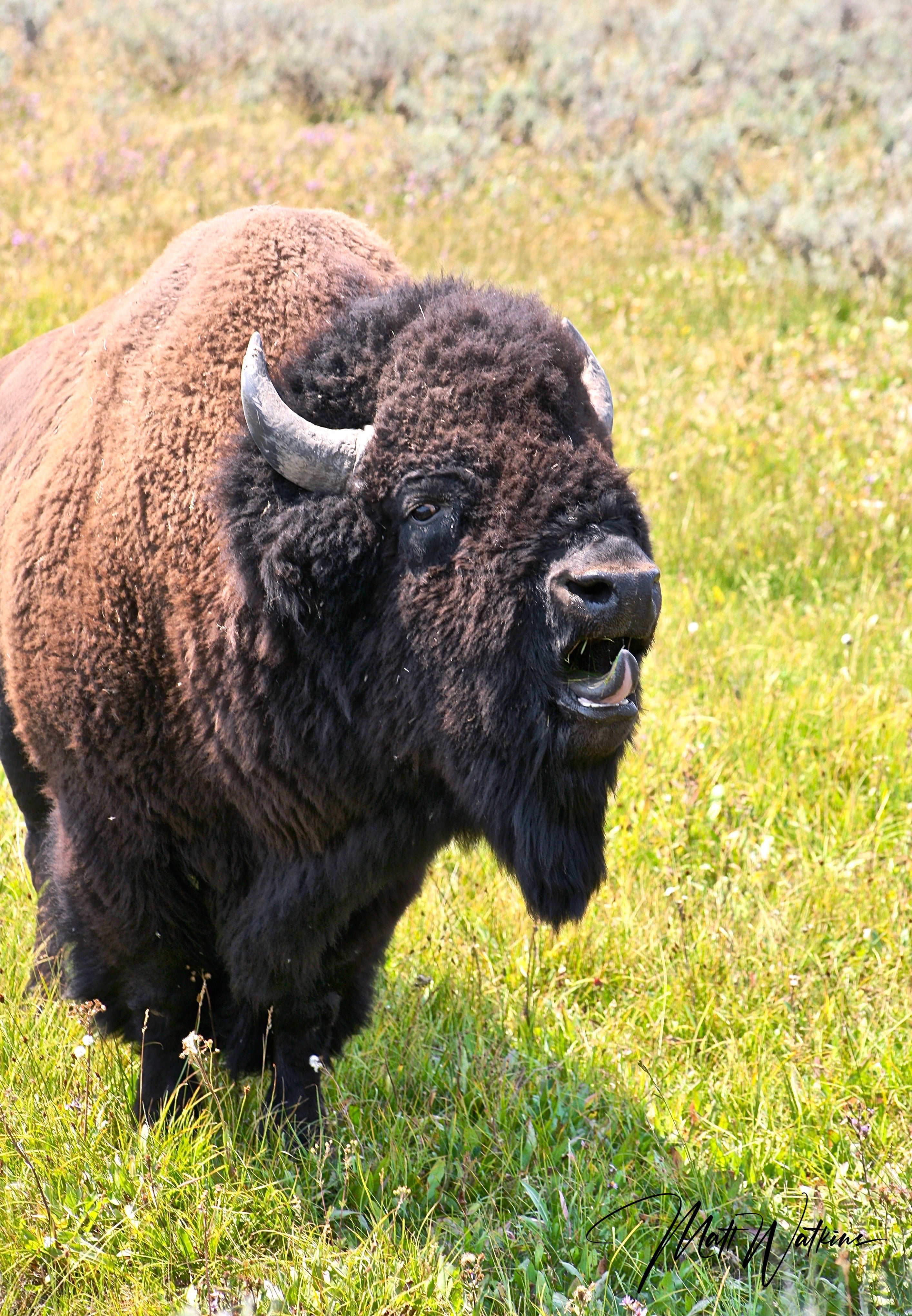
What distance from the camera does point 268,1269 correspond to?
2.66 meters

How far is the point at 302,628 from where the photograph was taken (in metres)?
2.72

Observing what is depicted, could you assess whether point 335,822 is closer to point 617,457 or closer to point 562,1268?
point 562,1268

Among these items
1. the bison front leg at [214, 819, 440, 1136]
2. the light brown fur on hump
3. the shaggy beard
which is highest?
the light brown fur on hump

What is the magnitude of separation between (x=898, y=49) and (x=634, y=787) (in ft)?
39.3

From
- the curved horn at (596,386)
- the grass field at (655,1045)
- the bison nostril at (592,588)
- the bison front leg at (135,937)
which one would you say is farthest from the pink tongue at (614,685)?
the bison front leg at (135,937)

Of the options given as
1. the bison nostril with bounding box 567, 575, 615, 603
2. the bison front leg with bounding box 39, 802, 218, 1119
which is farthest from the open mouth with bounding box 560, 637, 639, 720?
the bison front leg with bounding box 39, 802, 218, 1119

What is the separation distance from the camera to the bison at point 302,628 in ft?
8.37

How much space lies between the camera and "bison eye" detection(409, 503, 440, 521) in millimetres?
2625

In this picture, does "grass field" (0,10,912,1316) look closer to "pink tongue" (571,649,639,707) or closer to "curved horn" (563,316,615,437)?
"pink tongue" (571,649,639,707)

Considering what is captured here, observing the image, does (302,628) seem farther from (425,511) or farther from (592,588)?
(592,588)

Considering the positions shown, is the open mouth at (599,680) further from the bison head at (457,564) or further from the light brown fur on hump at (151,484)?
the light brown fur on hump at (151,484)
